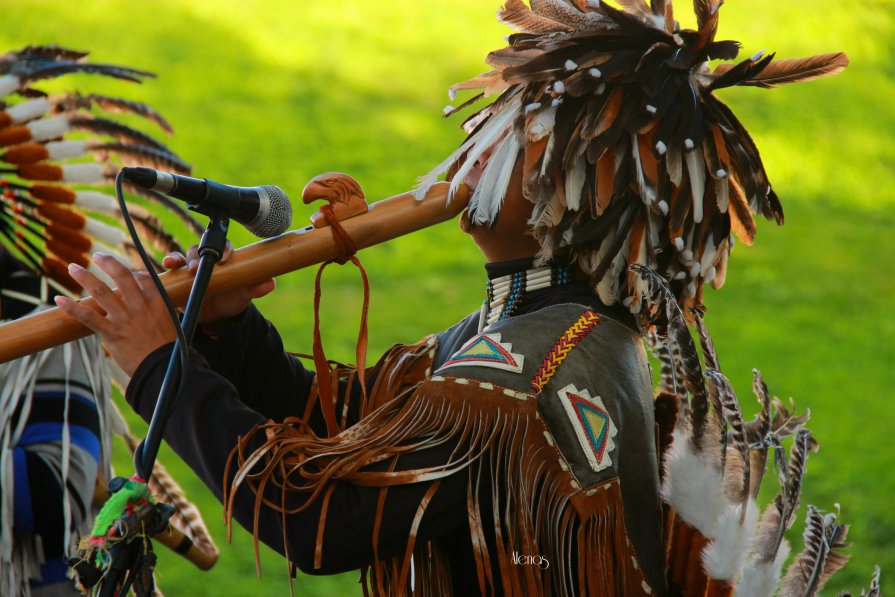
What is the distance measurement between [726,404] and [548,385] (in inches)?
13.3

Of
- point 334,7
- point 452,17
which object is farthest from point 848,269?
point 334,7

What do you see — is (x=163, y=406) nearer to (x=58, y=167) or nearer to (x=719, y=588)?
(x=719, y=588)

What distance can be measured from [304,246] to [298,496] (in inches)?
17.0

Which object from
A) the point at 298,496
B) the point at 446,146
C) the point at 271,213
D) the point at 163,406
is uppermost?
the point at 446,146

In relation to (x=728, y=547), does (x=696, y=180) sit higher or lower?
higher

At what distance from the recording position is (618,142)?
179 cm

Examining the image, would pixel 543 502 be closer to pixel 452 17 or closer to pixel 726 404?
pixel 726 404

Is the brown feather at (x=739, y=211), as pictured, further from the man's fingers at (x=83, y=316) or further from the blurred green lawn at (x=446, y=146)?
the blurred green lawn at (x=446, y=146)

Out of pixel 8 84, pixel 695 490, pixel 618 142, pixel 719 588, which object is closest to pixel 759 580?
pixel 719 588

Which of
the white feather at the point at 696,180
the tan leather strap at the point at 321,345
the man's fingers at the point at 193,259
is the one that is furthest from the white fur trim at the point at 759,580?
the man's fingers at the point at 193,259

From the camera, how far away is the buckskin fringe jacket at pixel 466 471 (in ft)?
5.32

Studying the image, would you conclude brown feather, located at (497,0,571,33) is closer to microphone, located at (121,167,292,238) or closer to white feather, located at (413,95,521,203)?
white feather, located at (413,95,521,203)

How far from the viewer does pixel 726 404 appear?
182 centimetres

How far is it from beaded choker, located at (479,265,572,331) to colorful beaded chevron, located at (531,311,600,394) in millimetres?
98
